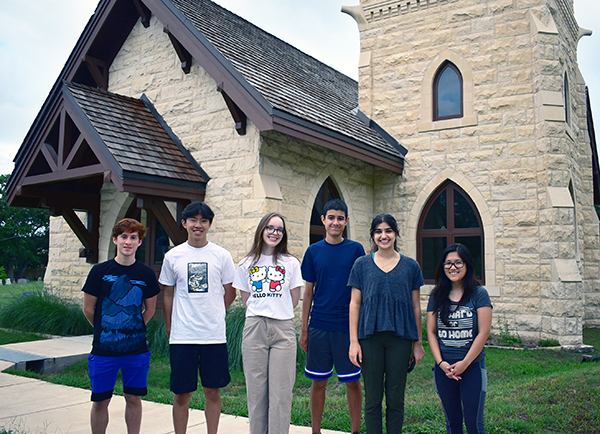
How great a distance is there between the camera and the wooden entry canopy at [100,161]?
7.43m

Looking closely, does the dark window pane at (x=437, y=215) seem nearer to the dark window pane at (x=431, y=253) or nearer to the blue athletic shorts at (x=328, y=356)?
the dark window pane at (x=431, y=253)

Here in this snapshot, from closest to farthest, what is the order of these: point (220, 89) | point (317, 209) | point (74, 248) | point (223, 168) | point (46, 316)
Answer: point (220, 89) → point (223, 168) → point (317, 209) → point (46, 316) → point (74, 248)

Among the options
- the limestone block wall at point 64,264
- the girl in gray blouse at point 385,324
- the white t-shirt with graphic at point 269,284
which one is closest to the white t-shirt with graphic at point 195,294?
the white t-shirt with graphic at point 269,284

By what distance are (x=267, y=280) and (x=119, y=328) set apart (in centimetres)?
108

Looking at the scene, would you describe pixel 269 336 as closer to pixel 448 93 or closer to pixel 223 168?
pixel 223 168

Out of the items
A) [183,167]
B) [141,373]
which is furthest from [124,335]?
[183,167]

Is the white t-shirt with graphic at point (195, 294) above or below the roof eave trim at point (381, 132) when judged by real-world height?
below

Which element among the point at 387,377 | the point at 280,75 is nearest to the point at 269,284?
the point at 387,377

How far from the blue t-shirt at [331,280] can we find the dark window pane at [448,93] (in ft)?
23.0

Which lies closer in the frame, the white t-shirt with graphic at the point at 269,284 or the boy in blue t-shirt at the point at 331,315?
the white t-shirt with graphic at the point at 269,284

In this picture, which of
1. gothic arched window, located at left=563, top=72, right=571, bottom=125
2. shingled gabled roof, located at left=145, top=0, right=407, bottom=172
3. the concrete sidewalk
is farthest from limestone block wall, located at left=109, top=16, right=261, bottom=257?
gothic arched window, located at left=563, top=72, right=571, bottom=125

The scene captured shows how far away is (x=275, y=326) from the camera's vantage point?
362cm

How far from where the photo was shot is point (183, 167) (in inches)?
329

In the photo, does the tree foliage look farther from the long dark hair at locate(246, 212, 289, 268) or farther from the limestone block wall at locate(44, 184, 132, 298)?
the long dark hair at locate(246, 212, 289, 268)
